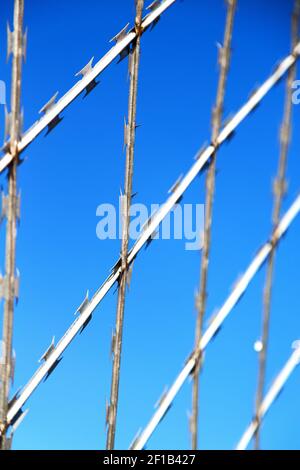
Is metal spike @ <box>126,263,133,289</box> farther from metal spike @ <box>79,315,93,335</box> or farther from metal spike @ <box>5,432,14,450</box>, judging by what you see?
metal spike @ <box>5,432,14,450</box>

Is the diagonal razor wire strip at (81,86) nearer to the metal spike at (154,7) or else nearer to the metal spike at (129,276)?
the metal spike at (154,7)

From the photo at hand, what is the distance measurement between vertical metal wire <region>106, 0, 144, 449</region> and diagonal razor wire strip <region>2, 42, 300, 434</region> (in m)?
0.06

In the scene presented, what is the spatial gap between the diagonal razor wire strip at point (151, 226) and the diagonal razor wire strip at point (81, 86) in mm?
610

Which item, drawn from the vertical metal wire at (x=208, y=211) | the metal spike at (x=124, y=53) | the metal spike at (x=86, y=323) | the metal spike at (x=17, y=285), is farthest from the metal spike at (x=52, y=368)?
the metal spike at (x=124, y=53)

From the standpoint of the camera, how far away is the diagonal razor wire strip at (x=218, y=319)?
2947 mm

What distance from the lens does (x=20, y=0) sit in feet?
7.93

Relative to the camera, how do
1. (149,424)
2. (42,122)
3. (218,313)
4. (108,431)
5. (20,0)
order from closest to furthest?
(20,0)
(42,122)
(108,431)
(149,424)
(218,313)

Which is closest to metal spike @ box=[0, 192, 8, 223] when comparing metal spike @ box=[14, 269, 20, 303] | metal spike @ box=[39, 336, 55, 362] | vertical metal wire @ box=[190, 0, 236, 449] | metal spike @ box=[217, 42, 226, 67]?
metal spike @ box=[14, 269, 20, 303]

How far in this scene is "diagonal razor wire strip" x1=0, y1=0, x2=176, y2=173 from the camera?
2.51 metres

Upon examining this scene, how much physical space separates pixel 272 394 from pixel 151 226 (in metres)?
1.04

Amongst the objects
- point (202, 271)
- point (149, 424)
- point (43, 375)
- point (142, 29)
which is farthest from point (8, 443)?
point (142, 29)
